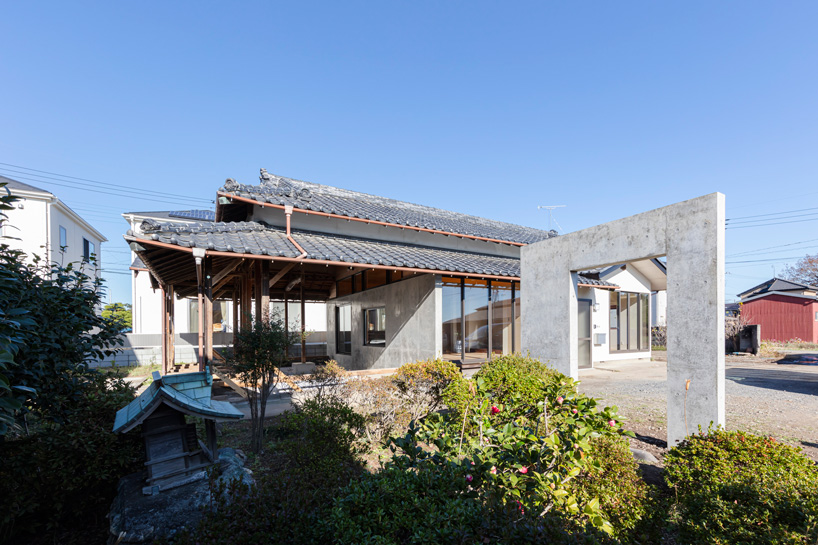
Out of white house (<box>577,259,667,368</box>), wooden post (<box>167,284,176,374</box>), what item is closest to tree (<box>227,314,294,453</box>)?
wooden post (<box>167,284,176,374</box>)

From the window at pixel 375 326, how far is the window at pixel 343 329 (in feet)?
3.97

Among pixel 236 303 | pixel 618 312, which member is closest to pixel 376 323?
pixel 236 303

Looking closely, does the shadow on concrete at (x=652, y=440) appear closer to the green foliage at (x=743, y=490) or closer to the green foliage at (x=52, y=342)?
the green foliage at (x=743, y=490)

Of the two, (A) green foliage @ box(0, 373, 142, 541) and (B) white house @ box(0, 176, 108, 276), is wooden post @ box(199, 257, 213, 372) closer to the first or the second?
(A) green foliage @ box(0, 373, 142, 541)

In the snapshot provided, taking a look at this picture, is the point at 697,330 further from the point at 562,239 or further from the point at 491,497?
the point at 491,497

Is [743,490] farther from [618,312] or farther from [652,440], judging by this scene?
[618,312]

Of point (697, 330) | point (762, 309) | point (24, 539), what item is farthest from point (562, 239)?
point (762, 309)

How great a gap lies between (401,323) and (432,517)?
29.0 ft

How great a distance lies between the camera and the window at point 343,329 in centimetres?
1332

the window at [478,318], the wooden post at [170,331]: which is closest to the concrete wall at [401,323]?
the window at [478,318]

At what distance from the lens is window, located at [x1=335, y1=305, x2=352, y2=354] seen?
13.3 metres

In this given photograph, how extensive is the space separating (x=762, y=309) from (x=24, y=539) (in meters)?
36.1

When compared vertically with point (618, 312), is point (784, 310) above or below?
below

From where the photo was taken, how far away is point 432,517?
1994 millimetres
